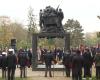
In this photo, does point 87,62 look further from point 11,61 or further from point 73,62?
point 11,61

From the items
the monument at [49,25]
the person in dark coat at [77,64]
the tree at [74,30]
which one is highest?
the tree at [74,30]

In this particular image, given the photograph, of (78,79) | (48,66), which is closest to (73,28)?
(48,66)

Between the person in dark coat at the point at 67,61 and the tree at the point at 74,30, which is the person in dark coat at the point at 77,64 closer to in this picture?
the person in dark coat at the point at 67,61

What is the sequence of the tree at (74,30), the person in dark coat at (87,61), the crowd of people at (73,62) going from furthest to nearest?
1. the tree at (74,30)
2. the person in dark coat at (87,61)
3. the crowd of people at (73,62)

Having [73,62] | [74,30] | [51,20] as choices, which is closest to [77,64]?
[73,62]

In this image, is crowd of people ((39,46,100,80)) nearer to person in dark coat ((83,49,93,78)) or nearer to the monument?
person in dark coat ((83,49,93,78))

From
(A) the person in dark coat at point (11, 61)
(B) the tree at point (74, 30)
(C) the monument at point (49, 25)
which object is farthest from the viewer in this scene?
(B) the tree at point (74, 30)

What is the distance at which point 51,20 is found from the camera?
140 ft

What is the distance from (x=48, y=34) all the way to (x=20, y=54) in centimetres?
854

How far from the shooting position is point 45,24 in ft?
141

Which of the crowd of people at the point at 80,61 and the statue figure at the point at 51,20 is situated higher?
the statue figure at the point at 51,20

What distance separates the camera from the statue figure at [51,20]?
1678 inches

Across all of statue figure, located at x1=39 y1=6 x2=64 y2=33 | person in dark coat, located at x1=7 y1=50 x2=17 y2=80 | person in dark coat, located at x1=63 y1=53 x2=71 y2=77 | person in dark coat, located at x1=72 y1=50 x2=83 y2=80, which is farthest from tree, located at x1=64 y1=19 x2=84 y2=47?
person in dark coat, located at x1=72 y1=50 x2=83 y2=80

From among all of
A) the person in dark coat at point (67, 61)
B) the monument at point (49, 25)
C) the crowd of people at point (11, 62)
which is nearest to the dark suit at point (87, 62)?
the person in dark coat at point (67, 61)
